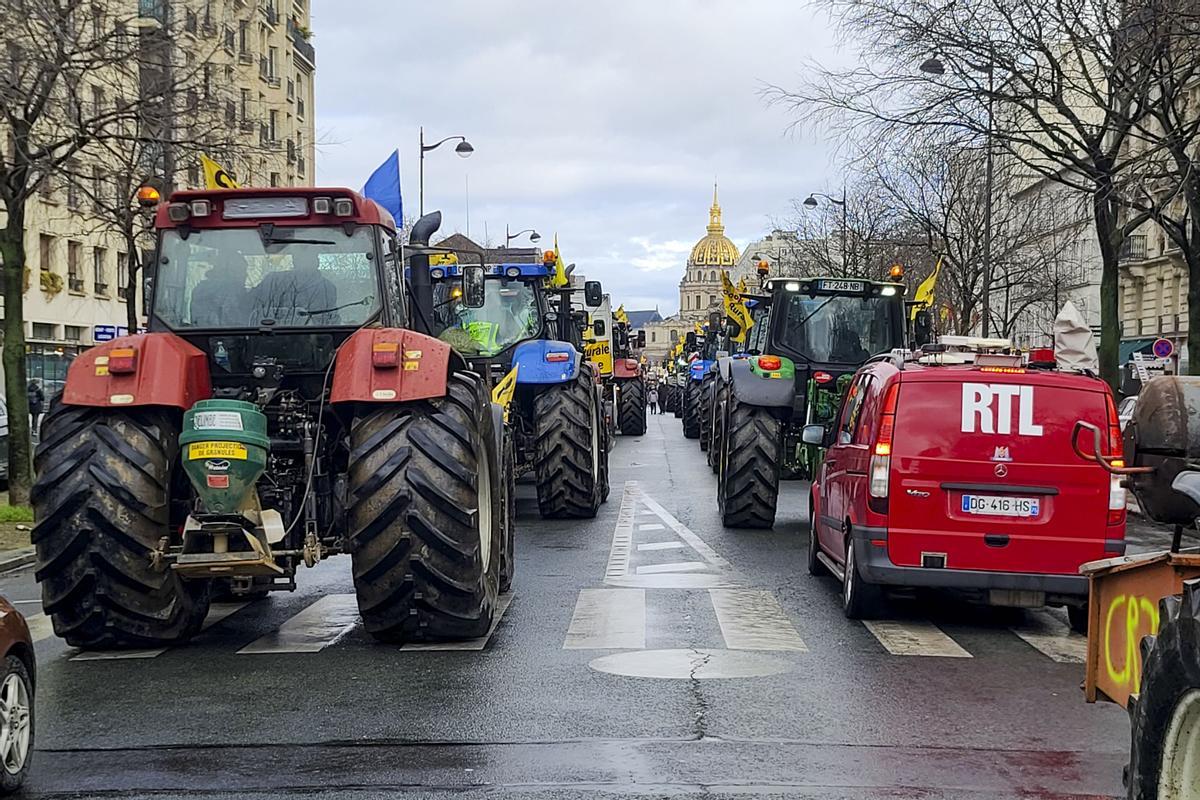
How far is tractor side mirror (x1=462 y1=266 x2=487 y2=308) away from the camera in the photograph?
10.5 metres

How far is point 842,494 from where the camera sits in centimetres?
1052

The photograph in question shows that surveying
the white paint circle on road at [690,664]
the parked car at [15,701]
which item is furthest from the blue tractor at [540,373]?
the parked car at [15,701]

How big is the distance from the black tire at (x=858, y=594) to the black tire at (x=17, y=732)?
213 inches

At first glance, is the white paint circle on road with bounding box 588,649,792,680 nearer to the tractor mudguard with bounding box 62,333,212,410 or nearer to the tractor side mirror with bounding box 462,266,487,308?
the tractor mudguard with bounding box 62,333,212,410

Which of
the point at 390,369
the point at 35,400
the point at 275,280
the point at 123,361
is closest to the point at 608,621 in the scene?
the point at 390,369

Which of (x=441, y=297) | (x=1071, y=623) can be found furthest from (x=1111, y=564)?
(x=441, y=297)

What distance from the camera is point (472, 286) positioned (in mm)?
10539

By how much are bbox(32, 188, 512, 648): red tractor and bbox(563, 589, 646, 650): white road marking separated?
627 mm

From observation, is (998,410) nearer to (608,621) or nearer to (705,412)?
(608,621)

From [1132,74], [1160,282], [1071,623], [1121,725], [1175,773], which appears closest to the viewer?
[1175,773]

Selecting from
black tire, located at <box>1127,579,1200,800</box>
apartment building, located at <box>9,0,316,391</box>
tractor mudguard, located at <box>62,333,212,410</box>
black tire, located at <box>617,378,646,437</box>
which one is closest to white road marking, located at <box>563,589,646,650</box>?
tractor mudguard, located at <box>62,333,212,410</box>

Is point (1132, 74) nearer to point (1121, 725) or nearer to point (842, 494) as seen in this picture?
Answer: point (842, 494)

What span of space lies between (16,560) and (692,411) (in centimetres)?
2506

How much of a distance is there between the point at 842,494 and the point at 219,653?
4.40 meters
